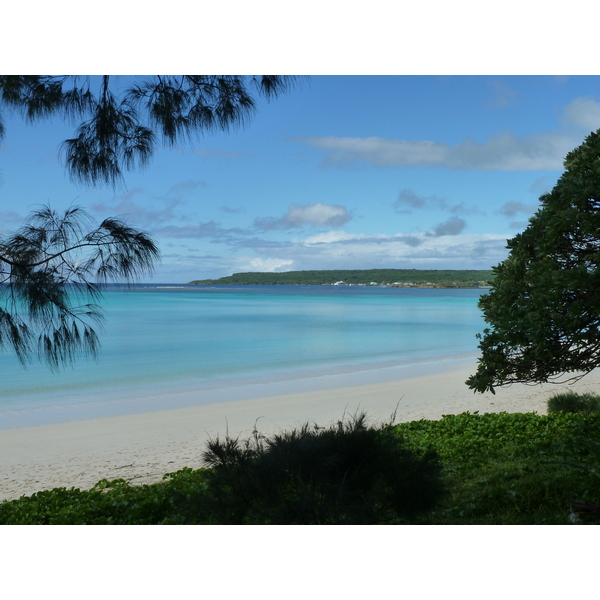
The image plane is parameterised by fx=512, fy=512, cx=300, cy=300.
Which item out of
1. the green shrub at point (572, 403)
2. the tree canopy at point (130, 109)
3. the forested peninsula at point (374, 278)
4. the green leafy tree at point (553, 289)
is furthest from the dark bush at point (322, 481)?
the forested peninsula at point (374, 278)

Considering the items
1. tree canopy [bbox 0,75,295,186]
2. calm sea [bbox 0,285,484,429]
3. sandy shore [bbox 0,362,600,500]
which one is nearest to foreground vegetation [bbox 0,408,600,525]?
sandy shore [bbox 0,362,600,500]

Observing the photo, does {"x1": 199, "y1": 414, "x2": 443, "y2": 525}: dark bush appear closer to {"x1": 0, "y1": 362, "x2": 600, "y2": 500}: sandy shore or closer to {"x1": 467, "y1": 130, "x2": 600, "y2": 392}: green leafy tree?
{"x1": 467, "y1": 130, "x2": 600, "y2": 392}: green leafy tree

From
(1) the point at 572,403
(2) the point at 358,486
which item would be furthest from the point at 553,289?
(1) the point at 572,403

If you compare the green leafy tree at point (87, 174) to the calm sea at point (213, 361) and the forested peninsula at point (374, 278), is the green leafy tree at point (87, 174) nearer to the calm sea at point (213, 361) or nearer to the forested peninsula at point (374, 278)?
the calm sea at point (213, 361)

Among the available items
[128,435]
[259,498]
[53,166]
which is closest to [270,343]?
[128,435]

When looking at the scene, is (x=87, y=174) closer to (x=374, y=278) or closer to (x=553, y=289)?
(x=553, y=289)

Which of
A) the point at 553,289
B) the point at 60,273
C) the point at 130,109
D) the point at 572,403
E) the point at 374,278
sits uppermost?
the point at 130,109
